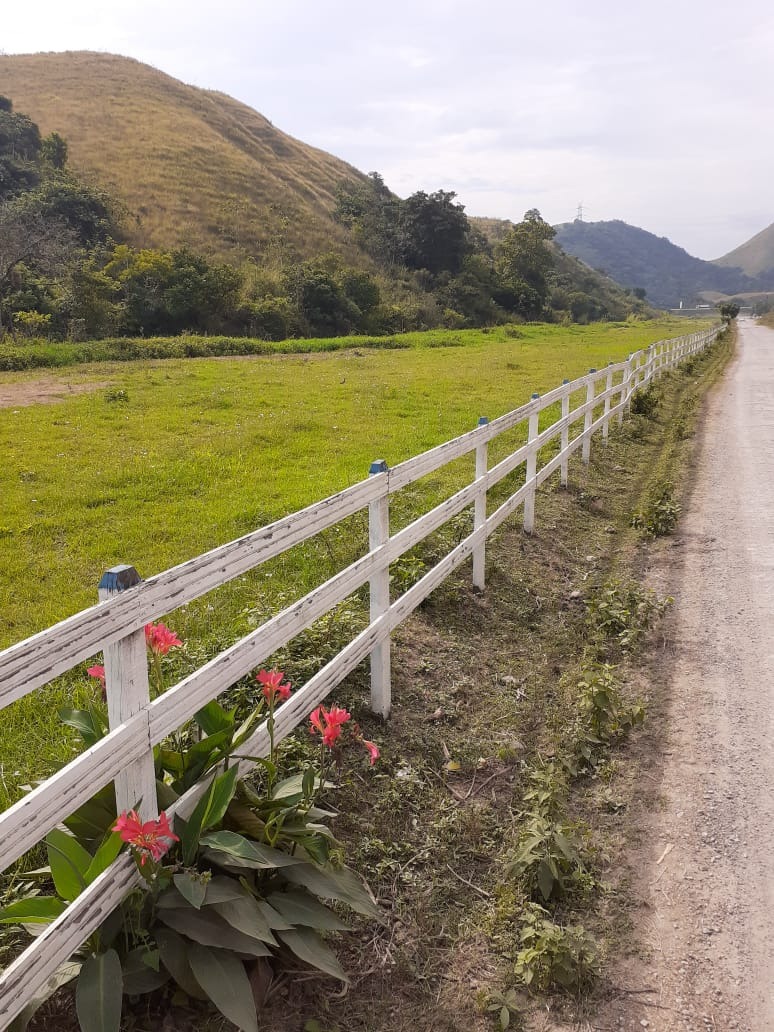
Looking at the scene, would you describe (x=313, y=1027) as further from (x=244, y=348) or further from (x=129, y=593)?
(x=244, y=348)

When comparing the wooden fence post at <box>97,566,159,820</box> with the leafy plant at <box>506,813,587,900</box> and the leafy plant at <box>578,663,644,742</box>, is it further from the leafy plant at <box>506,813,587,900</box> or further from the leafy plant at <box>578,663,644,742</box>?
the leafy plant at <box>578,663,644,742</box>

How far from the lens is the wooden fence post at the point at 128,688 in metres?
2.00

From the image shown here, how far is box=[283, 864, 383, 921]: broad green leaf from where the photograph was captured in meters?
2.43

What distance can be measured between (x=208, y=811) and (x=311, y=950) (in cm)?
56

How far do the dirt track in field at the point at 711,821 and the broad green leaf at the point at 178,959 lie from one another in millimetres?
1326

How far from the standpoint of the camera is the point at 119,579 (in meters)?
2.01

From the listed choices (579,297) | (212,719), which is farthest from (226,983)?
(579,297)

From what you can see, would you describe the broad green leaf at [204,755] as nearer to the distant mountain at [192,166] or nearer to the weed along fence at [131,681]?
the weed along fence at [131,681]

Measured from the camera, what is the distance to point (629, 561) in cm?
712

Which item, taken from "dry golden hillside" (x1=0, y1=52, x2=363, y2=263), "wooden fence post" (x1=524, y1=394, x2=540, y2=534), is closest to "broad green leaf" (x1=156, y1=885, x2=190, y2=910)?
"wooden fence post" (x1=524, y1=394, x2=540, y2=534)

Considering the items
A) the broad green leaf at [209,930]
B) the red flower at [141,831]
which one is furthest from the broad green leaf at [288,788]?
the red flower at [141,831]

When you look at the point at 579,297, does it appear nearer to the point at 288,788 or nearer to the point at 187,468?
the point at 187,468

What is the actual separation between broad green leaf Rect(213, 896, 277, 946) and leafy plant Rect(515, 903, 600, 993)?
3.29ft

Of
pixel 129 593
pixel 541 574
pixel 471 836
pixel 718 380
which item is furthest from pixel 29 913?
pixel 718 380
